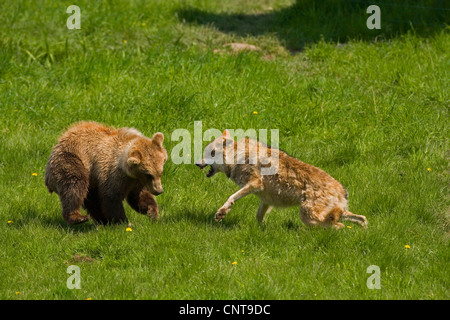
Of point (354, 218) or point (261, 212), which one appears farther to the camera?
point (261, 212)

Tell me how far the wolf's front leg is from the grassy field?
0.54 ft

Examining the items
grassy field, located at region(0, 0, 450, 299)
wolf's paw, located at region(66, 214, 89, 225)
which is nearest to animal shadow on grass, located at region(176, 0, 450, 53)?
grassy field, located at region(0, 0, 450, 299)

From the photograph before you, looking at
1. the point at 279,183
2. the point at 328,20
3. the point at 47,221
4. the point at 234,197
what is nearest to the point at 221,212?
the point at 234,197

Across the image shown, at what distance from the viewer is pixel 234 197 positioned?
7766 millimetres

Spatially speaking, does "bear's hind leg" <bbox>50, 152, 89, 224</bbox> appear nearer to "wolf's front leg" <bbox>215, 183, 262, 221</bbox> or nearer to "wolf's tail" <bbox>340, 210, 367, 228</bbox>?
"wolf's front leg" <bbox>215, 183, 262, 221</bbox>

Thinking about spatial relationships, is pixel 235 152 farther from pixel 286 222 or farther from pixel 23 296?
pixel 23 296

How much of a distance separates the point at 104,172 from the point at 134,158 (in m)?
0.48

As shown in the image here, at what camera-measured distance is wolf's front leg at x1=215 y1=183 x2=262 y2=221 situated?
25.2 ft

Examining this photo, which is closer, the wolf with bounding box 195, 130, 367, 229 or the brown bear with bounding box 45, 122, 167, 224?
the wolf with bounding box 195, 130, 367, 229

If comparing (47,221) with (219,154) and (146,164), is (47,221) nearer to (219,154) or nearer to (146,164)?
(146,164)

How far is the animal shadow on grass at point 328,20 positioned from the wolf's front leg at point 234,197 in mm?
5847

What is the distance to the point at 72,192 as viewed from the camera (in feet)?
25.0

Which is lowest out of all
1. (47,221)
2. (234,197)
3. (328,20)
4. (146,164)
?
(47,221)

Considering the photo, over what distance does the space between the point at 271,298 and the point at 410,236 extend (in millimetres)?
2091
